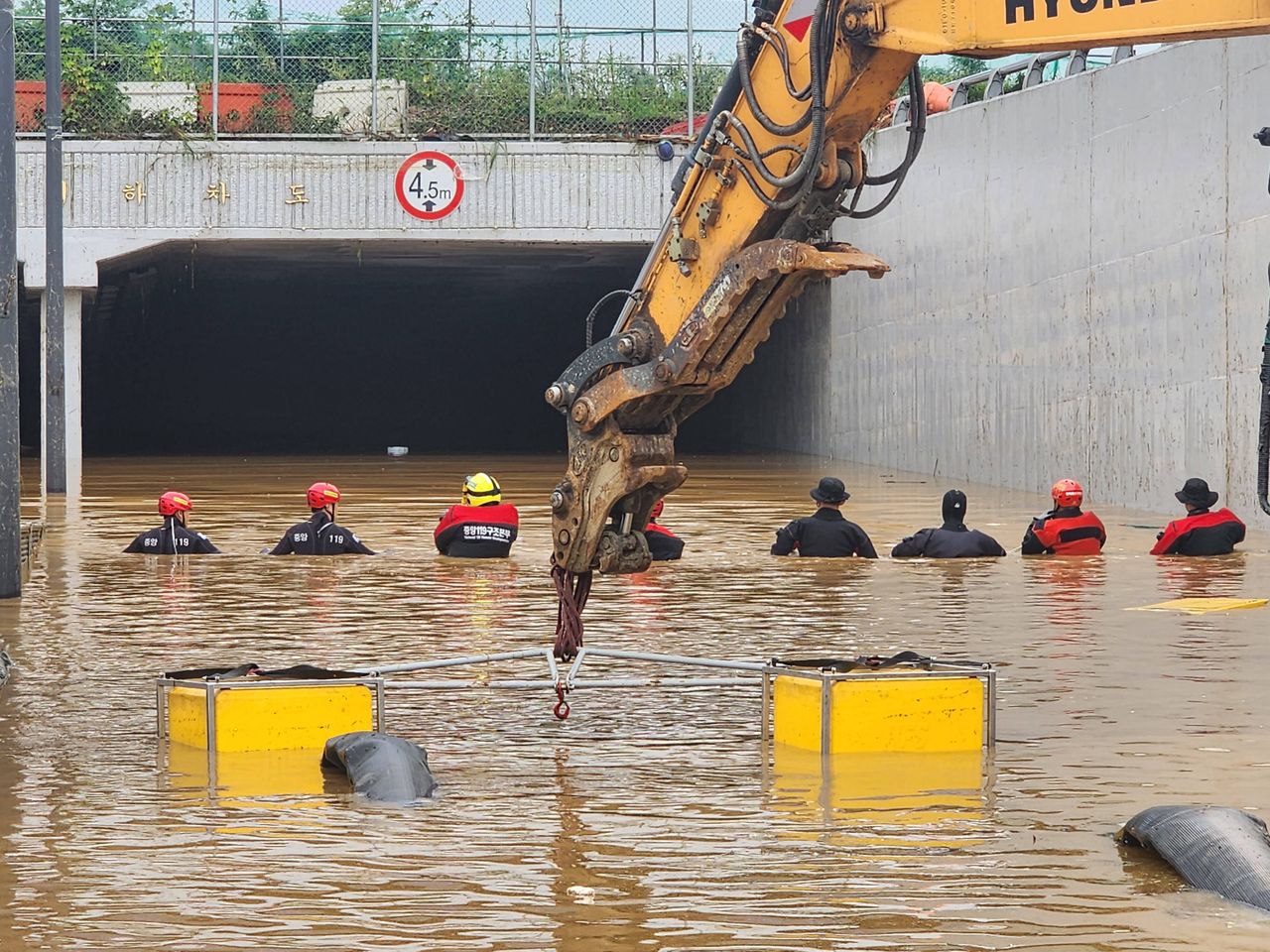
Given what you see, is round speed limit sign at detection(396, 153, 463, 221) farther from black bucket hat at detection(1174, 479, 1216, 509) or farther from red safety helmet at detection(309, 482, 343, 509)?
black bucket hat at detection(1174, 479, 1216, 509)

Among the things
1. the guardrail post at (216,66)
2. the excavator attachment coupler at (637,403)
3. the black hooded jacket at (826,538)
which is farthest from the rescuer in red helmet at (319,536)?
the guardrail post at (216,66)

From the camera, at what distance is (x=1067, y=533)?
19688 mm

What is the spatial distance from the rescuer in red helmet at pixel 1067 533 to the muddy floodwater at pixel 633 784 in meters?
1.62

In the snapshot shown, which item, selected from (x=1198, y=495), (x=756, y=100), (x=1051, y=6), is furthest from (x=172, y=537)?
(x=1051, y=6)

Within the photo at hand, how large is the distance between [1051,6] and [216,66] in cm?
2623

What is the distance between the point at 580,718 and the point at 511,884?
3.66 meters

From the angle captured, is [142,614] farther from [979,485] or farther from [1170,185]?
[979,485]

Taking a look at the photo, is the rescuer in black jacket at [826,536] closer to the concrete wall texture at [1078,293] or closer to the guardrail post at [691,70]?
the concrete wall texture at [1078,293]

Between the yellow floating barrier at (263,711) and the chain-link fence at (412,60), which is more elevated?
the chain-link fence at (412,60)

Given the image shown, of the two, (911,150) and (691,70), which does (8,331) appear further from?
(691,70)

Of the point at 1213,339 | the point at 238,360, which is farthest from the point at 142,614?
the point at 238,360

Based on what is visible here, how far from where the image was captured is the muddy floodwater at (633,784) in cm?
651

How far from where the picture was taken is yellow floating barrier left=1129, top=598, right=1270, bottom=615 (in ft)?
49.4

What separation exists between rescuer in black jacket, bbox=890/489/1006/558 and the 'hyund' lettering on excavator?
1073 centimetres
